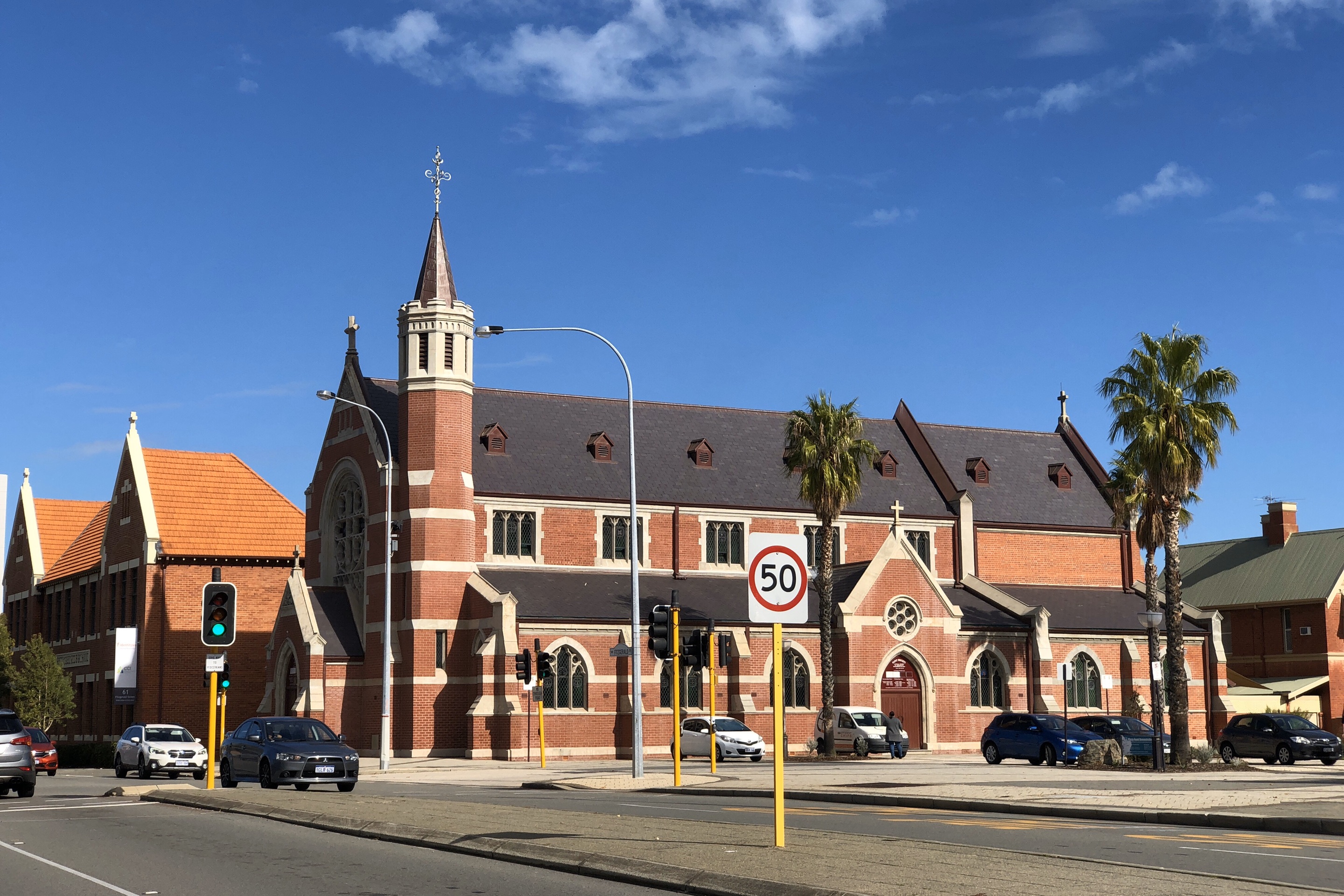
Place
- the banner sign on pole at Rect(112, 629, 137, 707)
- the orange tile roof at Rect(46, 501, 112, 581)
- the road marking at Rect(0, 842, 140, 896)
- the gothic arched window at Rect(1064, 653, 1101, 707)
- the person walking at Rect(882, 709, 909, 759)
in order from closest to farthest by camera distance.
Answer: the road marking at Rect(0, 842, 140, 896)
the person walking at Rect(882, 709, 909, 759)
the gothic arched window at Rect(1064, 653, 1101, 707)
the banner sign on pole at Rect(112, 629, 137, 707)
the orange tile roof at Rect(46, 501, 112, 581)

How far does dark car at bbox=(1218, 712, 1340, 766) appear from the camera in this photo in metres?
43.0

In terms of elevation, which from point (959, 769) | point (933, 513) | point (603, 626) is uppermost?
point (933, 513)

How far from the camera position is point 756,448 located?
61.9 m

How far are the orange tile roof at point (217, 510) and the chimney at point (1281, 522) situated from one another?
46880 mm

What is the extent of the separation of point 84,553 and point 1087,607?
46684 mm

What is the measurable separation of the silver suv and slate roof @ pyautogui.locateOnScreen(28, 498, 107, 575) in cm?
5169

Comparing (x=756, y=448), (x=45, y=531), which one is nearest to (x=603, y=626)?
(x=756, y=448)

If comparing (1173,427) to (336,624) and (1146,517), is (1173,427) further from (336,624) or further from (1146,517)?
(336,624)

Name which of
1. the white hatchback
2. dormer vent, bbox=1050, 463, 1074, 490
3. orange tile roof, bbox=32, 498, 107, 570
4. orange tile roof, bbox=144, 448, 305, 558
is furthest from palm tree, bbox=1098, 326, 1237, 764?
orange tile roof, bbox=32, 498, 107, 570

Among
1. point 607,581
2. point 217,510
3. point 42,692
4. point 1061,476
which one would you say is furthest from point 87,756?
point 1061,476

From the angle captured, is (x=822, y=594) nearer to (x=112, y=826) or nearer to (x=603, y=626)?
(x=603, y=626)

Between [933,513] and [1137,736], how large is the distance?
21035 mm

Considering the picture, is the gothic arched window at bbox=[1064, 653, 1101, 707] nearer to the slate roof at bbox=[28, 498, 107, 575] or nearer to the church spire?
the church spire

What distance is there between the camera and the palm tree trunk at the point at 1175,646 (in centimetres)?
3922
